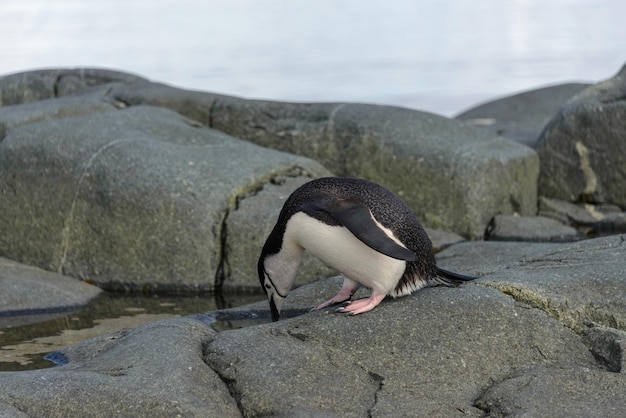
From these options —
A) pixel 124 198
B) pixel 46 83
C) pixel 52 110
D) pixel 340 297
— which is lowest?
pixel 340 297

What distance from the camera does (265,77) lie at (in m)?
18.2

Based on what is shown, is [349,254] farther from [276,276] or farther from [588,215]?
[588,215]

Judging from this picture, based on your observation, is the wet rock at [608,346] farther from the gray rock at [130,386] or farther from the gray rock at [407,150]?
the gray rock at [407,150]

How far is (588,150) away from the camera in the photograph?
27.6 ft

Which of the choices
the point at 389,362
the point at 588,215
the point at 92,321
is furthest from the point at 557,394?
the point at 588,215

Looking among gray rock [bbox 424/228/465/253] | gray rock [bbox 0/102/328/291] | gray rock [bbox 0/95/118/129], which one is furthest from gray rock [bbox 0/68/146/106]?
gray rock [bbox 424/228/465/253]

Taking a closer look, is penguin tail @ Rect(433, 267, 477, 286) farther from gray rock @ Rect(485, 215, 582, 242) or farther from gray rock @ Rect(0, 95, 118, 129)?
gray rock @ Rect(0, 95, 118, 129)

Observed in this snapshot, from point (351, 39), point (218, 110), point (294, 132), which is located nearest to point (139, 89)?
point (218, 110)

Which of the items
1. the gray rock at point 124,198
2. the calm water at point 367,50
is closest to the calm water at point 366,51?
the calm water at point 367,50

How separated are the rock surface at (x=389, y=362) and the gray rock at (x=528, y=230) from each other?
97.9 inches

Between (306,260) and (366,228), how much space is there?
7.04 feet

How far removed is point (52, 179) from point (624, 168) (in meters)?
4.23

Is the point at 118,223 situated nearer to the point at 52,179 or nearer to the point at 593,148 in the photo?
the point at 52,179

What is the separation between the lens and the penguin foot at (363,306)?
459 cm
